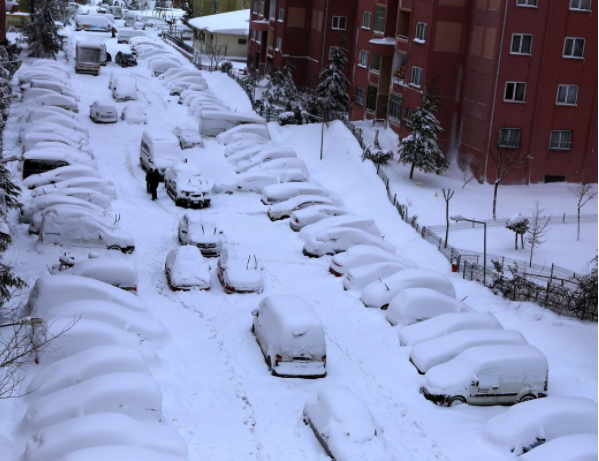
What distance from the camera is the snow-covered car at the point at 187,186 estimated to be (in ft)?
114

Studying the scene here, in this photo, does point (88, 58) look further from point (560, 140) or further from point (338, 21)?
point (560, 140)

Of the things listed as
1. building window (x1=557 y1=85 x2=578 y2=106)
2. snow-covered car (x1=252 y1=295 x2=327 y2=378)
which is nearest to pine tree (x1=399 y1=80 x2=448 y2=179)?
building window (x1=557 y1=85 x2=578 y2=106)

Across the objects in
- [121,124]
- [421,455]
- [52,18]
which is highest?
[52,18]

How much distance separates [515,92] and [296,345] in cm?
2781

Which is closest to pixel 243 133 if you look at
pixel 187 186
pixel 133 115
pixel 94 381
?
pixel 133 115

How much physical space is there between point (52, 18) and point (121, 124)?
22319 mm

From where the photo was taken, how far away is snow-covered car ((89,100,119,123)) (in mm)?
47375

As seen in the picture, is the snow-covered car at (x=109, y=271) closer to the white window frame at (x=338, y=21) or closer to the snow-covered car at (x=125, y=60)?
the white window frame at (x=338, y=21)

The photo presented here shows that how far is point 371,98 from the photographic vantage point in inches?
2197

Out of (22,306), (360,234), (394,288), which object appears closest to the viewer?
(22,306)

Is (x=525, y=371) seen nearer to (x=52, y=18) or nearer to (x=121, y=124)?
(x=121, y=124)

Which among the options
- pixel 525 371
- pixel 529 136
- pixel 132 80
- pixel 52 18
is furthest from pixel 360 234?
pixel 52 18

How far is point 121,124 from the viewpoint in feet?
157

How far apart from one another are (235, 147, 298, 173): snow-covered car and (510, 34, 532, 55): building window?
12887 millimetres
